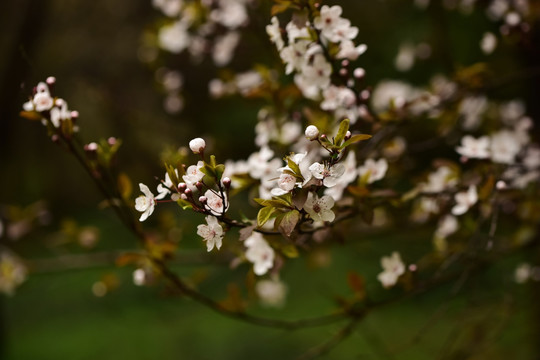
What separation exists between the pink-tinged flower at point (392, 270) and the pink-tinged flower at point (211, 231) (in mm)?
570

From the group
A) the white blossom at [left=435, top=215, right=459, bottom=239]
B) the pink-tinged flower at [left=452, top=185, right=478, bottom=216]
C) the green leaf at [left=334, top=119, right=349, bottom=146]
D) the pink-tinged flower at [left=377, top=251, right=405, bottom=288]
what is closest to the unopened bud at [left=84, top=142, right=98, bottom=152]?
the green leaf at [left=334, top=119, right=349, bottom=146]

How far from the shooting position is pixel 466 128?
205cm

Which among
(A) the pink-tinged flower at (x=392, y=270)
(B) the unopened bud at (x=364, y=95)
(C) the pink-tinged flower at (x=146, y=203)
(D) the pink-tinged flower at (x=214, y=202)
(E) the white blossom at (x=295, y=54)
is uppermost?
(E) the white blossom at (x=295, y=54)

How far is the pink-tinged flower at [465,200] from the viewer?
141 centimetres

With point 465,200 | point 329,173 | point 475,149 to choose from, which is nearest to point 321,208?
point 329,173

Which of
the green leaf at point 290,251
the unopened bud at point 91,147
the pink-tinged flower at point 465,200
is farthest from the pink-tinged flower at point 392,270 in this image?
the unopened bud at point 91,147

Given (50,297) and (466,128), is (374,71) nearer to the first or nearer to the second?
(466,128)

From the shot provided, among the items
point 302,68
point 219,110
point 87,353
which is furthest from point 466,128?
point 87,353

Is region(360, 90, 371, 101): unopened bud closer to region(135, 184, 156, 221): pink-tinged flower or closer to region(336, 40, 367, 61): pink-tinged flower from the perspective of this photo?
region(336, 40, 367, 61): pink-tinged flower

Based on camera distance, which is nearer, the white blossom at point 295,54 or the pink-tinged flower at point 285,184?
the pink-tinged flower at point 285,184

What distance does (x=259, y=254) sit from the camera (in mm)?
1290

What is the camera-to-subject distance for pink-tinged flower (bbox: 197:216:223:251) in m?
1.01

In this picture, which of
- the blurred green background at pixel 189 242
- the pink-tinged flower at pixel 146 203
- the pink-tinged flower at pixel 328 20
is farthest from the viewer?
the blurred green background at pixel 189 242

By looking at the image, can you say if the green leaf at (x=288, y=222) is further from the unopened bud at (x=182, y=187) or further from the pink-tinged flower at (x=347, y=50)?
the pink-tinged flower at (x=347, y=50)
